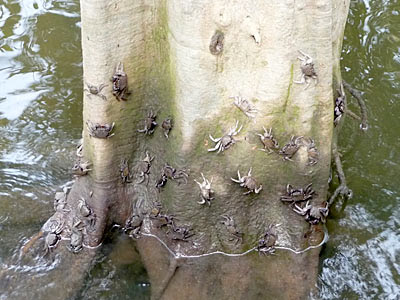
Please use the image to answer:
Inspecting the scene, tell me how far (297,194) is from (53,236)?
1.38 m

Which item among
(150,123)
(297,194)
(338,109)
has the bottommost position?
(297,194)

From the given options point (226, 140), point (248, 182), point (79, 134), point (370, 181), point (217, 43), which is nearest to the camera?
point (217, 43)

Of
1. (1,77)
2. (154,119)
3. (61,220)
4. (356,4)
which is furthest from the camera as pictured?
(356,4)

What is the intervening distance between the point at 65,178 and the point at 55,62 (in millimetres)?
1308

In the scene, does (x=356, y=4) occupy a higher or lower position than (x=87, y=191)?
higher

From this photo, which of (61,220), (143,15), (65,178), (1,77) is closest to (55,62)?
(1,77)

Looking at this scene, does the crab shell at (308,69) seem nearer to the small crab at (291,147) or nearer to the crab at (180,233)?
the small crab at (291,147)

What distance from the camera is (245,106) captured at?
288 centimetres

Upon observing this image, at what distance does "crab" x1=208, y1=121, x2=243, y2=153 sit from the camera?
297 centimetres

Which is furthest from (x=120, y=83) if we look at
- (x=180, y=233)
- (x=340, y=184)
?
(x=340, y=184)

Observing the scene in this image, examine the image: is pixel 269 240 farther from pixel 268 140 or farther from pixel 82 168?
pixel 82 168

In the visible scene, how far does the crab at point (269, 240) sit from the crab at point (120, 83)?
1.07 meters

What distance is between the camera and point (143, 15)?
2.90 metres

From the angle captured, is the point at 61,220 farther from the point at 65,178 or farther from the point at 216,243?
the point at 216,243
